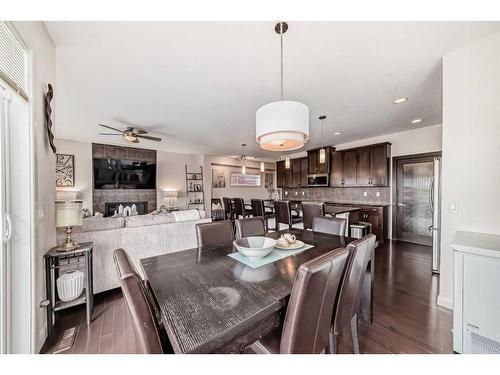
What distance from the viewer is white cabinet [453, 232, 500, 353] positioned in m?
1.23

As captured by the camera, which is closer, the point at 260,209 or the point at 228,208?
the point at 260,209

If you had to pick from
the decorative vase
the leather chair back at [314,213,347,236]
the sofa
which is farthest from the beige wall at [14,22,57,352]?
the leather chair back at [314,213,347,236]

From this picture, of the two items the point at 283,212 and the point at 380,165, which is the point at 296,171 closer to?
the point at 380,165

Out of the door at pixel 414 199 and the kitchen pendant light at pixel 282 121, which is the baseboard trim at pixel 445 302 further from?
the door at pixel 414 199

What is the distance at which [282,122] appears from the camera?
4.53 ft

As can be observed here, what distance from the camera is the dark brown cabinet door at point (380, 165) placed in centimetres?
441

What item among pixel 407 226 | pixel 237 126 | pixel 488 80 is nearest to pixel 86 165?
pixel 237 126

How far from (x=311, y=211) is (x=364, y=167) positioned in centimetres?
247

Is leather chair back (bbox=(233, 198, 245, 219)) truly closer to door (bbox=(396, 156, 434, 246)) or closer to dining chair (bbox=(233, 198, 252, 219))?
dining chair (bbox=(233, 198, 252, 219))

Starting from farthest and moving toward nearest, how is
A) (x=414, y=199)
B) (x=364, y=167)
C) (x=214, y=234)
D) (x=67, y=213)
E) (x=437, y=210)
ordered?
(x=364, y=167) < (x=414, y=199) < (x=437, y=210) < (x=214, y=234) < (x=67, y=213)

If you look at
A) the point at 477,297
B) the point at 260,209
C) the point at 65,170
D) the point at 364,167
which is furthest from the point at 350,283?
the point at 65,170

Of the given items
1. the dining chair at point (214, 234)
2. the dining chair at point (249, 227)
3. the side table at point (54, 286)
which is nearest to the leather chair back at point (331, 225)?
the dining chair at point (249, 227)

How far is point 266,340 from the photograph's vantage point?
1026 millimetres
